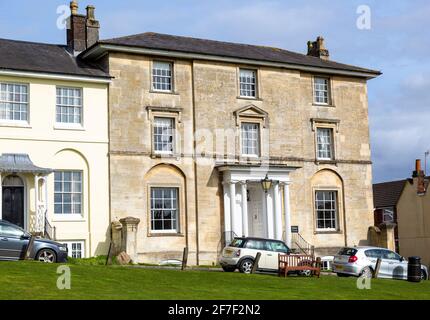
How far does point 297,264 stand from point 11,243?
10.2 metres

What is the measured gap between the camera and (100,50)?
112 ft

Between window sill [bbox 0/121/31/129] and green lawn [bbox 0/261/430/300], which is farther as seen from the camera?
window sill [bbox 0/121/31/129]

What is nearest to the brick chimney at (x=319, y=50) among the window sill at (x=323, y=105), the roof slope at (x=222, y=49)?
the roof slope at (x=222, y=49)

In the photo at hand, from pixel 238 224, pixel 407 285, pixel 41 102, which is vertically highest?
pixel 41 102

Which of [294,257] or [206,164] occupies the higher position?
[206,164]

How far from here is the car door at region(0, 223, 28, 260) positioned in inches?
976

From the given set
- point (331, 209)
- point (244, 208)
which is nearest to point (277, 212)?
point (244, 208)

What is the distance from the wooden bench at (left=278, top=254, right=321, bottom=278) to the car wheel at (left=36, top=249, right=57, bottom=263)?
793 cm

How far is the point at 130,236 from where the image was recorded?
32.4 metres

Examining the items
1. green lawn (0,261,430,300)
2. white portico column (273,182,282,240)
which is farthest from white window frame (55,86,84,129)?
green lawn (0,261,430,300)

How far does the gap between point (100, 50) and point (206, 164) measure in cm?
719

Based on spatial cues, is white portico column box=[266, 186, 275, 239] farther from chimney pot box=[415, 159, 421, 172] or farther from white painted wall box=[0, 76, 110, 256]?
chimney pot box=[415, 159, 421, 172]
